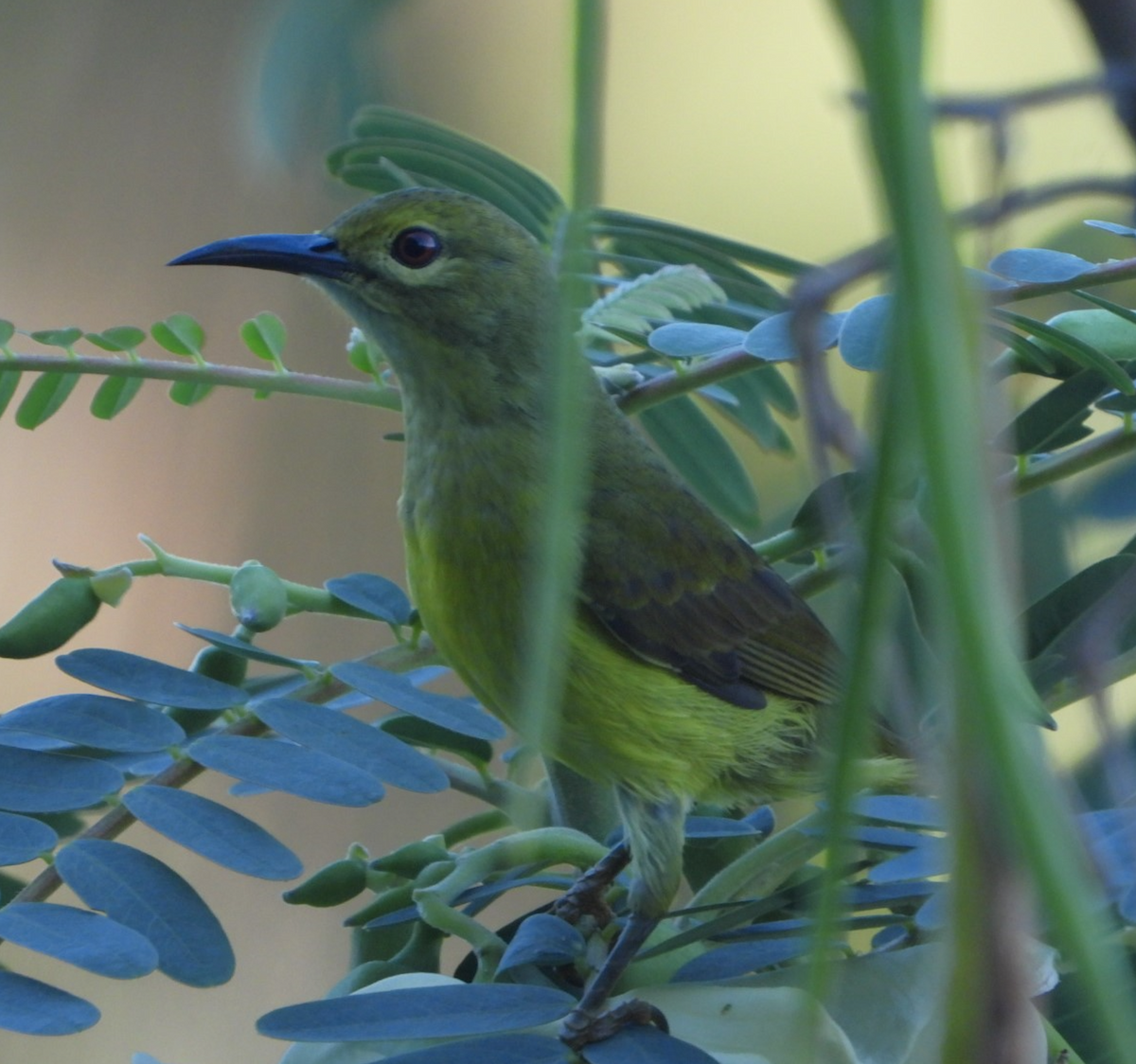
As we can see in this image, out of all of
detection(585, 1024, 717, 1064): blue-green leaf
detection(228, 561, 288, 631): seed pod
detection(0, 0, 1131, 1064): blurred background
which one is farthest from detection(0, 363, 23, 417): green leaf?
detection(0, 0, 1131, 1064): blurred background

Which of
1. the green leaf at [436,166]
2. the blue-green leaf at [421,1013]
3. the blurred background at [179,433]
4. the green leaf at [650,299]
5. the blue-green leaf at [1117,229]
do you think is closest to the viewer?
the blue-green leaf at [421,1013]

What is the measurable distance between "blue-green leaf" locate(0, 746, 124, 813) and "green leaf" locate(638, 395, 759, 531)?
1.57ft

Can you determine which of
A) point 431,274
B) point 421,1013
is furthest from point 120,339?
point 421,1013

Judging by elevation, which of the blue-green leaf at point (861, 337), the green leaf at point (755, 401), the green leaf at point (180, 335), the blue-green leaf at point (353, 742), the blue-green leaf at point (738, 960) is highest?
the green leaf at point (180, 335)

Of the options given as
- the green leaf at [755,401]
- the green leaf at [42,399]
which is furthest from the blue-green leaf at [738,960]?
the green leaf at [42,399]

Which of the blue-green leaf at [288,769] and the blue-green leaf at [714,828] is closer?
the blue-green leaf at [288,769]

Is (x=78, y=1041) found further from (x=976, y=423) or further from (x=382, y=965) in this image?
(x=976, y=423)

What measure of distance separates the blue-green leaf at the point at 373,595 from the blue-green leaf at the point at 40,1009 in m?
0.28

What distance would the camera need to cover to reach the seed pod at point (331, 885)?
64cm

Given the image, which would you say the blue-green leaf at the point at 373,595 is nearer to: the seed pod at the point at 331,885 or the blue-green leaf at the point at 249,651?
the blue-green leaf at the point at 249,651

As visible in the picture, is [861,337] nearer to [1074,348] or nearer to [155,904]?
[1074,348]

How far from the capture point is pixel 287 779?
0.64 meters

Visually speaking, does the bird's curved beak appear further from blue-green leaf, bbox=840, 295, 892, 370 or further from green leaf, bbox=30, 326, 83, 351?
blue-green leaf, bbox=840, 295, 892, 370

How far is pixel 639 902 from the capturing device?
66 centimetres
